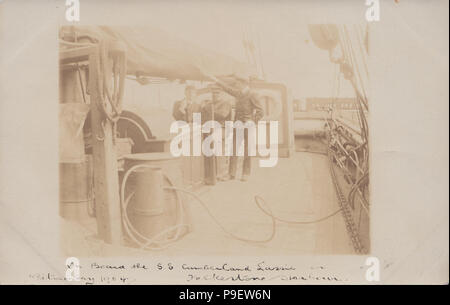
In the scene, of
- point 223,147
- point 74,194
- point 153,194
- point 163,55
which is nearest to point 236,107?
point 223,147

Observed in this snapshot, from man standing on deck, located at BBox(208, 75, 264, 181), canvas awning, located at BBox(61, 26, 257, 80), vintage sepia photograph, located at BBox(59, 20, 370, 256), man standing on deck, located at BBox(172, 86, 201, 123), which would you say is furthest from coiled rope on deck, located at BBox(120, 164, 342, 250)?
canvas awning, located at BBox(61, 26, 257, 80)

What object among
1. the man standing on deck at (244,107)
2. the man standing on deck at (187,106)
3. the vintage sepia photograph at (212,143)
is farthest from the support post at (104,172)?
the man standing on deck at (244,107)

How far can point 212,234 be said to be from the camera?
6.54 ft

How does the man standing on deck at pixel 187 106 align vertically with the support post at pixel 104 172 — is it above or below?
above

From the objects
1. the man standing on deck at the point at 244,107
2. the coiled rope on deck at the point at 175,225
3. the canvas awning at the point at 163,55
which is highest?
the canvas awning at the point at 163,55

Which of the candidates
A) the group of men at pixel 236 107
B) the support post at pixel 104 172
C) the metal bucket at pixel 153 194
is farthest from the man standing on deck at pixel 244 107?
the support post at pixel 104 172

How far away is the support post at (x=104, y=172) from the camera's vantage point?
1.97m

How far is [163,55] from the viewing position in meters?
2.00

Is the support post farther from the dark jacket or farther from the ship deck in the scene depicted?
the dark jacket

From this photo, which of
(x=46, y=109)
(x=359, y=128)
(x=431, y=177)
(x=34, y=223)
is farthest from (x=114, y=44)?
(x=431, y=177)

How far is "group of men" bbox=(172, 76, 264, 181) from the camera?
1.99 metres

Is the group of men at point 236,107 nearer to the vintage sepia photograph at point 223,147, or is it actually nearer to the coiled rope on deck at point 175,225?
the vintage sepia photograph at point 223,147

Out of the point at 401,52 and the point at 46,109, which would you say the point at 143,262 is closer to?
the point at 46,109

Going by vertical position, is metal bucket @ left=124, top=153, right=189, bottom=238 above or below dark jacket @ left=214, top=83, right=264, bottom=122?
below
